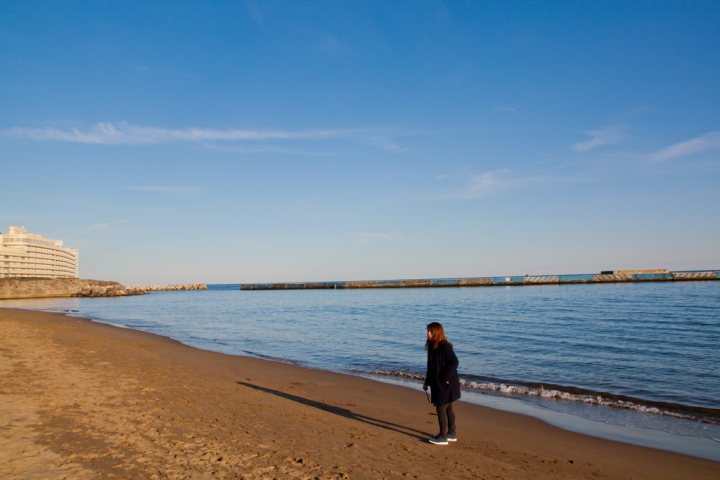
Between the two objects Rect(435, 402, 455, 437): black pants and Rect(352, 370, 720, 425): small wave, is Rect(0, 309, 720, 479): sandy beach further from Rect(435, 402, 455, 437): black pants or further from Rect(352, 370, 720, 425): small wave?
Rect(352, 370, 720, 425): small wave

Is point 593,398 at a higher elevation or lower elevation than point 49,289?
lower

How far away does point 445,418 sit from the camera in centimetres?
736

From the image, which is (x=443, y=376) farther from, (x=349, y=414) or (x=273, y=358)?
(x=273, y=358)

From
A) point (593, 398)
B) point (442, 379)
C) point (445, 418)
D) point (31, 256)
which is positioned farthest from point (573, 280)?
point (31, 256)

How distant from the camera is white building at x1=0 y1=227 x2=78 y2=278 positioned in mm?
79438

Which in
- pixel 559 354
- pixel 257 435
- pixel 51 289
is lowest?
pixel 559 354

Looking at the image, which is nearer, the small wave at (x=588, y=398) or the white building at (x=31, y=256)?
the small wave at (x=588, y=398)

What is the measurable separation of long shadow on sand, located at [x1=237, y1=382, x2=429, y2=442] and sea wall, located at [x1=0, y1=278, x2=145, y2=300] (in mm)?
68350

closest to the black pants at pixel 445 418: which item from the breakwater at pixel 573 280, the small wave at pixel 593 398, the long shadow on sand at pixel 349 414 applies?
the long shadow on sand at pixel 349 414

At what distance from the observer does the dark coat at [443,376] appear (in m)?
7.11

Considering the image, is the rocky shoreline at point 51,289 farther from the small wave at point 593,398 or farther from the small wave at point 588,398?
the small wave at point 588,398

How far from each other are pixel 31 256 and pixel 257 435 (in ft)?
328

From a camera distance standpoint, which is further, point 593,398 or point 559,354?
point 559,354

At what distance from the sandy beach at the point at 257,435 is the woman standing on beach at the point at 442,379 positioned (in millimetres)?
264
